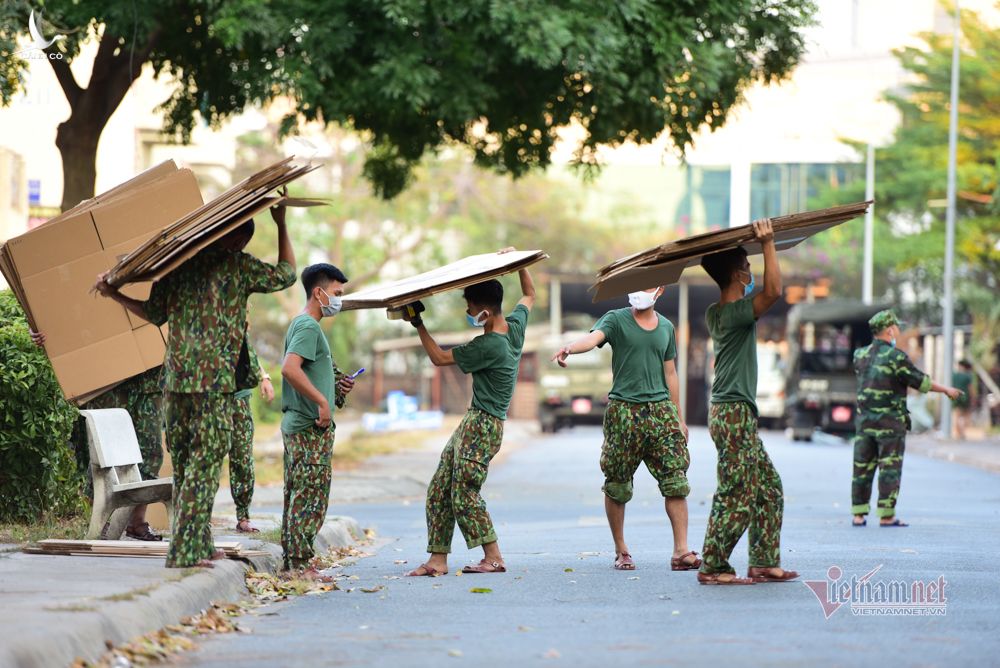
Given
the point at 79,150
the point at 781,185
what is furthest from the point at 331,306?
the point at 781,185

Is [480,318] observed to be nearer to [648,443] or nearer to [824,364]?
[648,443]

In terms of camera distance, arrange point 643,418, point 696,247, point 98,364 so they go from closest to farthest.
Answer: point 696,247
point 643,418
point 98,364

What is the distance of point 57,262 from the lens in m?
10.7

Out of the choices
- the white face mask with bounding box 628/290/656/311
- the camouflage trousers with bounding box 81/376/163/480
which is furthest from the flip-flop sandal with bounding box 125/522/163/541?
the white face mask with bounding box 628/290/656/311

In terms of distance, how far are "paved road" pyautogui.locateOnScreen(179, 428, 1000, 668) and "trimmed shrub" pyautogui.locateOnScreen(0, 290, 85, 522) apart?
2202mm

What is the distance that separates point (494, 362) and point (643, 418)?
38.8 inches

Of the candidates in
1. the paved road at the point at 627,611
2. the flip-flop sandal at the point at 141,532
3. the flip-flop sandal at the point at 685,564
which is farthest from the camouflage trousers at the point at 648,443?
the flip-flop sandal at the point at 141,532

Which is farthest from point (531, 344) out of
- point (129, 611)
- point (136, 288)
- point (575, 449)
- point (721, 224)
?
point (129, 611)

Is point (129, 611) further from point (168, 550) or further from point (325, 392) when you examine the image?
point (325, 392)

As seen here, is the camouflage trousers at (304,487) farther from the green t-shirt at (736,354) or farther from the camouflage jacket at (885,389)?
the camouflage jacket at (885,389)

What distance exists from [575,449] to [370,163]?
11.3 metres

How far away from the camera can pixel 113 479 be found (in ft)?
33.1

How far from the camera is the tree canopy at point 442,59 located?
1684 centimetres

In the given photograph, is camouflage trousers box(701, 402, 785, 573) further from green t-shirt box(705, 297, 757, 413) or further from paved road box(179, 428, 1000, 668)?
paved road box(179, 428, 1000, 668)
